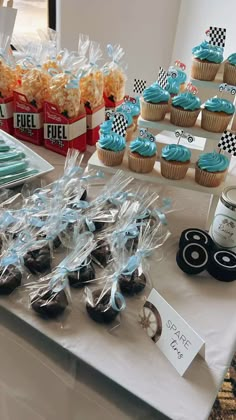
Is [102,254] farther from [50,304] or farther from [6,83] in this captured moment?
[6,83]

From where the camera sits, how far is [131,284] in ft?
2.62

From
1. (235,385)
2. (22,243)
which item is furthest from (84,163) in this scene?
(235,385)

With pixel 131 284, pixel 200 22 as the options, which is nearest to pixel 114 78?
pixel 131 284

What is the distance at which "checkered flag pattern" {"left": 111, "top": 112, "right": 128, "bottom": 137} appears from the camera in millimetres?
1054

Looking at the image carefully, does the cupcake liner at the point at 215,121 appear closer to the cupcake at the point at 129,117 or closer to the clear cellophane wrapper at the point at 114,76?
the cupcake at the point at 129,117

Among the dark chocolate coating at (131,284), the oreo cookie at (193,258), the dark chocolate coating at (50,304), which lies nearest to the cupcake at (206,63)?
the oreo cookie at (193,258)

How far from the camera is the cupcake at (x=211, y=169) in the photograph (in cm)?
97

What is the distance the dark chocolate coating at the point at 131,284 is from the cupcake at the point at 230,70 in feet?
1.91

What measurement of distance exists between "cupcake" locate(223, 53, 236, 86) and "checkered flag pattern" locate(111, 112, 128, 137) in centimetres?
29

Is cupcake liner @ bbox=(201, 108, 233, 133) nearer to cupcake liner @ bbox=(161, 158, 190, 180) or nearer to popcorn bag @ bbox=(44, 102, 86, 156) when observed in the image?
cupcake liner @ bbox=(161, 158, 190, 180)

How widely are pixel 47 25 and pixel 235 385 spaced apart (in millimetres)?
1974

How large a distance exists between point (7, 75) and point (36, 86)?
0.40 ft

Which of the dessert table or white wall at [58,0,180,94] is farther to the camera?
white wall at [58,0,180,94]

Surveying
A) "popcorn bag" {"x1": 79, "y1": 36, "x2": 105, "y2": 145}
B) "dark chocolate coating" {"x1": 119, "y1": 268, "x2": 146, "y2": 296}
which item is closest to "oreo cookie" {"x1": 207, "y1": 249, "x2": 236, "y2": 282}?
"dark chocolate coating" {"x1": 119, "y1": 268, "x2": 146, "y2": 296}
